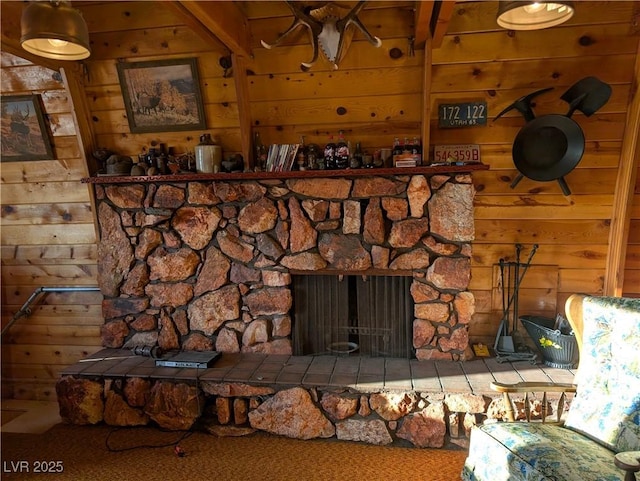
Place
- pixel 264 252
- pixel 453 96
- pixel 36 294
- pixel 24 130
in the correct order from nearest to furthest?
pixel 453 96 < pixel 264 252 < pixel 24 130 < pixel 36 294

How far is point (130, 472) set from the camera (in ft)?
7.19

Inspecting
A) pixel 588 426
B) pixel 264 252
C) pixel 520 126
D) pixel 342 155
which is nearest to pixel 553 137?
pixel 520 126

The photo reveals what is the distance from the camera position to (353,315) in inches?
110

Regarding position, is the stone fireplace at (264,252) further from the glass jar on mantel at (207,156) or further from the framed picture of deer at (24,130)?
the framed picture of deer at (24,130)

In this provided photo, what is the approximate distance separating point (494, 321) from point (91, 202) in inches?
116

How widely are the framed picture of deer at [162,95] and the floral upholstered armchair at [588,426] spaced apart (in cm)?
245

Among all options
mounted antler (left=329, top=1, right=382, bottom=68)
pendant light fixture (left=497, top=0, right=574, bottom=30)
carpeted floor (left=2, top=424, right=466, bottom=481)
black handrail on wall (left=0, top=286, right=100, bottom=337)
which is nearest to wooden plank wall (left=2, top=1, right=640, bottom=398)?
mounted antler (left=329, top=1, right=382, bottom=68)

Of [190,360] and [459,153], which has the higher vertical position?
[459,153]

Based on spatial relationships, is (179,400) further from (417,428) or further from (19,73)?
(19,73)

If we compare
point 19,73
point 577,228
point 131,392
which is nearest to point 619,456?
point 577,228

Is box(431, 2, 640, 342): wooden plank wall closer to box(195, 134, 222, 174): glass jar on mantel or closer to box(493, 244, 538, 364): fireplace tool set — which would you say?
box(493, 244, 538, 364): fireplace tool set

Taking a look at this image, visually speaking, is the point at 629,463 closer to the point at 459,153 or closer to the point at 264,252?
the point at 459,153

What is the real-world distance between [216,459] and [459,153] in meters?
2.33

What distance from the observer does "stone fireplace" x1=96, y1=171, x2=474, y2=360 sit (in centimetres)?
255
